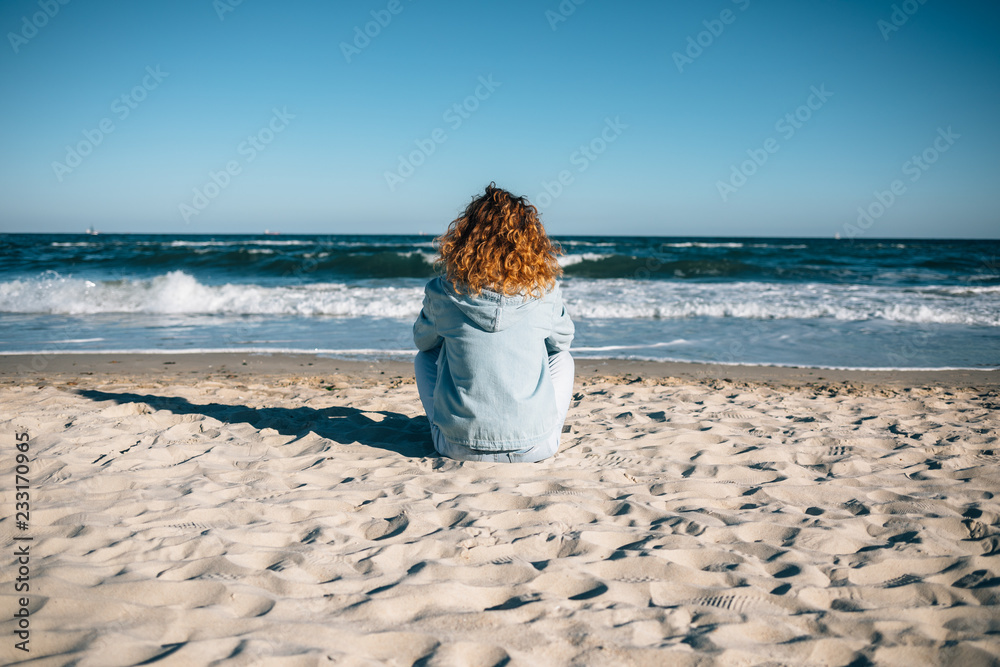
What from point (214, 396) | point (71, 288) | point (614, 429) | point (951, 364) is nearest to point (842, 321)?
point (951, 364)

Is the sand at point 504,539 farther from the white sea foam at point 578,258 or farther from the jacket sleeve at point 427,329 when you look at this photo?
the white sea foam at point 578,258

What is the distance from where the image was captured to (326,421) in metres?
4.19

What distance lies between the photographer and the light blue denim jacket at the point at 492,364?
9.43ft

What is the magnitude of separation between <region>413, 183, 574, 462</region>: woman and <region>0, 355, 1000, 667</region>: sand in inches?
9.8

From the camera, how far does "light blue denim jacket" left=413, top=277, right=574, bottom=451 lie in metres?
2.88

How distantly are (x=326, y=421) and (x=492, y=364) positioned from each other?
1810 mm

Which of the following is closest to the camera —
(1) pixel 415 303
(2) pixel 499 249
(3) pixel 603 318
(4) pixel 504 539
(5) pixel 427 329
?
(4) pixel 504 539

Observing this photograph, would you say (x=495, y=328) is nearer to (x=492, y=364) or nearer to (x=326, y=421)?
(x=492, y=364)

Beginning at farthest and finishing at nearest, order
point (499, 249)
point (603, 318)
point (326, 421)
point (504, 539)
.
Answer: point (603, 318) → point (326, 421) → point (499, 249) → point (504, 539)

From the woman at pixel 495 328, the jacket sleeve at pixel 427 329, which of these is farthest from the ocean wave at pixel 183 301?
the woman at pixel 495 328

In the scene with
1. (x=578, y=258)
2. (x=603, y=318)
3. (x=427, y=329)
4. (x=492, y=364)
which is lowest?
(x=603, y=318)

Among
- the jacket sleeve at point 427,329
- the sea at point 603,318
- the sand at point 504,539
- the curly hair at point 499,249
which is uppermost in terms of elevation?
the curly hair at point 499,249

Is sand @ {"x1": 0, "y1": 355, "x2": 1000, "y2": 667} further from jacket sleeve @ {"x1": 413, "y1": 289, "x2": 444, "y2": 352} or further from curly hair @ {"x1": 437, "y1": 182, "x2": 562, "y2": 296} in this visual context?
curly hair @ {"x1": 437, "y1": 182, "x2": 562, "y2": 296}

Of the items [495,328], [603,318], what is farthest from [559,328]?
[603,318]
